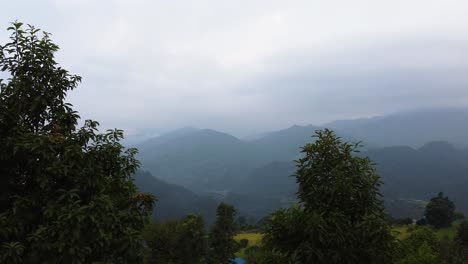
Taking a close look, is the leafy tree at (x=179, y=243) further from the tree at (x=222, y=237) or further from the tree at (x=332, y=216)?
the tree at (x=332, y=216)

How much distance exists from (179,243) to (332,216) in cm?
4472

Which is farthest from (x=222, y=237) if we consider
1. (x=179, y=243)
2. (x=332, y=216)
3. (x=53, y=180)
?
(x=53, y=180)

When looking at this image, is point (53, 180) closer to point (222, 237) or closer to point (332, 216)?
point (332, 216)

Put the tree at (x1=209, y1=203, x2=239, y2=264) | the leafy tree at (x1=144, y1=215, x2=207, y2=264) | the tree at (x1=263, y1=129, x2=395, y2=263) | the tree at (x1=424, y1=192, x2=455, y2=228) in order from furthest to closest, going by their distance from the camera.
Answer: the tree at (x1=424, y1=192, x2=455, y2=228), the tree at (x1=209, y1=203, x2=239, y2=264), the leafy tree at (x1=144, y1=215, x2=207, y2=264), the tree at (x1=263, y1=129, x2=395, y2=263)

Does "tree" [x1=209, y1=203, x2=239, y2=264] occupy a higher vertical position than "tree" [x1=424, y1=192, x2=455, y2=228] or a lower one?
higher

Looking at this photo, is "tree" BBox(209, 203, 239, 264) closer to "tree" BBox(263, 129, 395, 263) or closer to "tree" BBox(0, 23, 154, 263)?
"tree" BBox(263, 129, 395, 263)

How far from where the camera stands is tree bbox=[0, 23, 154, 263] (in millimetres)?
7324

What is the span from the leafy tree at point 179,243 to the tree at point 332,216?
41.1 m

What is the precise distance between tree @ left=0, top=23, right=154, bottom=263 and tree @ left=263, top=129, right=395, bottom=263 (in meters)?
4.58

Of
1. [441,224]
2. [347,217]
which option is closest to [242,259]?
[441,224]

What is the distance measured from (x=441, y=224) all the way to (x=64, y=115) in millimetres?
114051

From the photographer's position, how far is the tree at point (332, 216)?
9820mm

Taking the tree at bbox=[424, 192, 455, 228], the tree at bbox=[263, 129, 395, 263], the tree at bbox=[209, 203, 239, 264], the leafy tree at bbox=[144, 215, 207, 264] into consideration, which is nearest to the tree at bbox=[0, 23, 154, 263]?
the tree at bbox=[263, 129, 395, 263]

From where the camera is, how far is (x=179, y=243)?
167 feet
